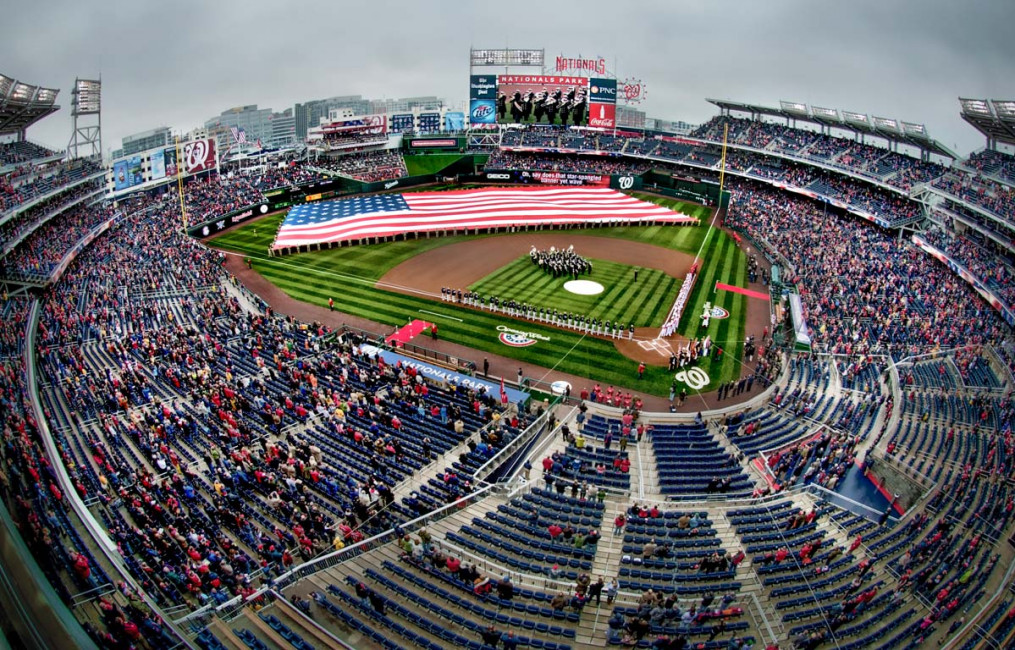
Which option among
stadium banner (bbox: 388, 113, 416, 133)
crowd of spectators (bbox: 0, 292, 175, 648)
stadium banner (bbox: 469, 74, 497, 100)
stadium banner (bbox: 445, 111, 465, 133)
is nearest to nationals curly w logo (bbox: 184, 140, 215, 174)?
stadium banner (bbox: 388, 113, 416, 133)

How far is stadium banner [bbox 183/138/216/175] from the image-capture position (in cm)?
6108

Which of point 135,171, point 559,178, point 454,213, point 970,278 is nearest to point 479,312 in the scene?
point 454,213

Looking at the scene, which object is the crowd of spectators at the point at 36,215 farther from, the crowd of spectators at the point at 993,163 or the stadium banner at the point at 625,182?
the crowd of spectators at the point at 993,163

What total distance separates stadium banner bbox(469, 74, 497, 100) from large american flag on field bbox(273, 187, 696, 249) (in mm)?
18137

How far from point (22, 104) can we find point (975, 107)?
6509 centimetres

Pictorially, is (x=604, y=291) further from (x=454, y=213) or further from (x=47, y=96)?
(x=47, y=96)

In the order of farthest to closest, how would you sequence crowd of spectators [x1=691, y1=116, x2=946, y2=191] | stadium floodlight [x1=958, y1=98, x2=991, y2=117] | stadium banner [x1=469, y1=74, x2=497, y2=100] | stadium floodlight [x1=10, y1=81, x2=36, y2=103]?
stadium banner [x1=469, y1=74, x2=497, y2=100] < crowd of spectators [x1=691, y1=116, x2=946, y2=191] < stadium floodlight [x1=958, y1=98, x2=991, y2=117] < stadium floodlight [x1=10, y1=81, x2=36, y2=103]

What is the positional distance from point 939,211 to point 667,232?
20.5 m

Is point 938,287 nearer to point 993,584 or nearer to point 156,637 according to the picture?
point 993,584

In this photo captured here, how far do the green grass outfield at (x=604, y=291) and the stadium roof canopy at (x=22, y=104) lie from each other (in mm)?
31347

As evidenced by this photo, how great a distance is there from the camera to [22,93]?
4169 centimetres

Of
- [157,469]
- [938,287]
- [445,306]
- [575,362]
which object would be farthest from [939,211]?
[157,469]

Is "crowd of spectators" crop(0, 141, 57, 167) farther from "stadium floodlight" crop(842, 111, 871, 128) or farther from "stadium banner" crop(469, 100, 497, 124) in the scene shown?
"stadium floodlight" crop(842, 111, 871, 128)

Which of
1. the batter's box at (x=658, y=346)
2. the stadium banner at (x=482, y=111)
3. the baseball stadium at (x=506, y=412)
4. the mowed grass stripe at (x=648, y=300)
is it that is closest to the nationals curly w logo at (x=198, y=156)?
the baseball stadium at (x=506, y=412)
